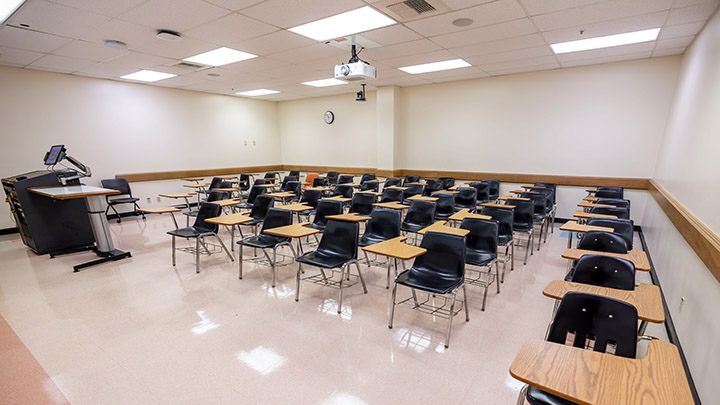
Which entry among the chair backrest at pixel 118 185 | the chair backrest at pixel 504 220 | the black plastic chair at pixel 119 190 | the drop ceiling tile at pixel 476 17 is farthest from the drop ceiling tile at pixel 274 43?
the chair backrest at pixel 118 185

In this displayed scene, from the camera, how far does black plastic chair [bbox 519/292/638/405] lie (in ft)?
5.69

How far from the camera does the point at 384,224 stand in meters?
4.41

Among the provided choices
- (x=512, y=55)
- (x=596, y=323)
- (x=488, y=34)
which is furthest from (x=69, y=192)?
(x=512, y=55)

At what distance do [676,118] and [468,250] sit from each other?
4.35 meters

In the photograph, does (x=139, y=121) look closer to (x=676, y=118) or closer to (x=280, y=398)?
(x=280, y=398)

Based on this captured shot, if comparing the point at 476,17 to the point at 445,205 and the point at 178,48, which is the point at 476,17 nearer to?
the point at 445,205

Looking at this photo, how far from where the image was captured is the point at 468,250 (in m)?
3.92

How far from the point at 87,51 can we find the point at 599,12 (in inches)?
293

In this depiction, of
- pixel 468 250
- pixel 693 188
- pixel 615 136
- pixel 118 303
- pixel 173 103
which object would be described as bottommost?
pixel 118 303

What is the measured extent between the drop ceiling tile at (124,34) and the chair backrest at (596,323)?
5.42 metres

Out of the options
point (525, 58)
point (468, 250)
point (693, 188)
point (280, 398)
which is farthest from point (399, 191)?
point (280, 398)

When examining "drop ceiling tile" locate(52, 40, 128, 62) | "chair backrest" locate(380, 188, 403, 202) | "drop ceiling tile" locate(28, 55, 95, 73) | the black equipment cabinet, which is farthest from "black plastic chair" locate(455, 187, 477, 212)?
"drop ceiling tile" locate(28, 55, 95, 73)

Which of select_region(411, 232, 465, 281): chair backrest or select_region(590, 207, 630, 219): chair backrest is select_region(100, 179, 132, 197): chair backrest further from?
select_region(590, 207, 630, 219): chair backrest

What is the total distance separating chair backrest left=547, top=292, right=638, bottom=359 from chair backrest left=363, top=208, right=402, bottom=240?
245cm
